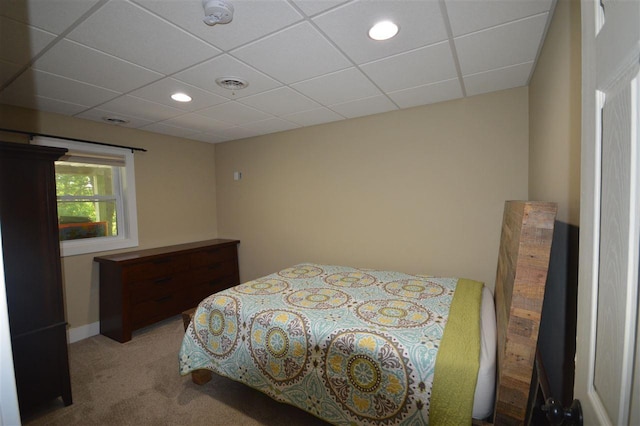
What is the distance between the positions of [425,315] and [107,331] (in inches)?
131

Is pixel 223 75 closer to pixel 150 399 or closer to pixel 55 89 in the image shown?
pixel 55 89

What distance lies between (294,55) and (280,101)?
2.82 feet

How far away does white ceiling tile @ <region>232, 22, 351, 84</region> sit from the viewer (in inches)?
64.3

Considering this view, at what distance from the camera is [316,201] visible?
360cm

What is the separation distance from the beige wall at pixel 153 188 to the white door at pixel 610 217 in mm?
3892

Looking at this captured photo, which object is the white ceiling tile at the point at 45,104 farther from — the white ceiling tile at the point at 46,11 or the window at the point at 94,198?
the white ceiling tile at the point at 46,11

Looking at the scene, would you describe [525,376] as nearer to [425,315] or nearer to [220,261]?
[425,315]

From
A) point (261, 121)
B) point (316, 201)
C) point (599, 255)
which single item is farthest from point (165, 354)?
point (599, 255)

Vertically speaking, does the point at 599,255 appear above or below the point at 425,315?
above

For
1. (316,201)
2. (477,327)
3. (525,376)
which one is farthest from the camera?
(316,201)

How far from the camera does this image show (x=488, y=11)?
145 cm

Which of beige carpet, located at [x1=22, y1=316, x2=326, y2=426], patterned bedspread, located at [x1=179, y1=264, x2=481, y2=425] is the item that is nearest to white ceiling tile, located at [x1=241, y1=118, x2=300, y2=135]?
patterned bedspread, located at [x1=179, y1=264, x2=481, y2=425]

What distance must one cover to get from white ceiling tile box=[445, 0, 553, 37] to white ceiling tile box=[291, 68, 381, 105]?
0.74 metres

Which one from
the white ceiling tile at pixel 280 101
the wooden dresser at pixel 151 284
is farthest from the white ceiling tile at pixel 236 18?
the wooden dresser at pixel 151 284
